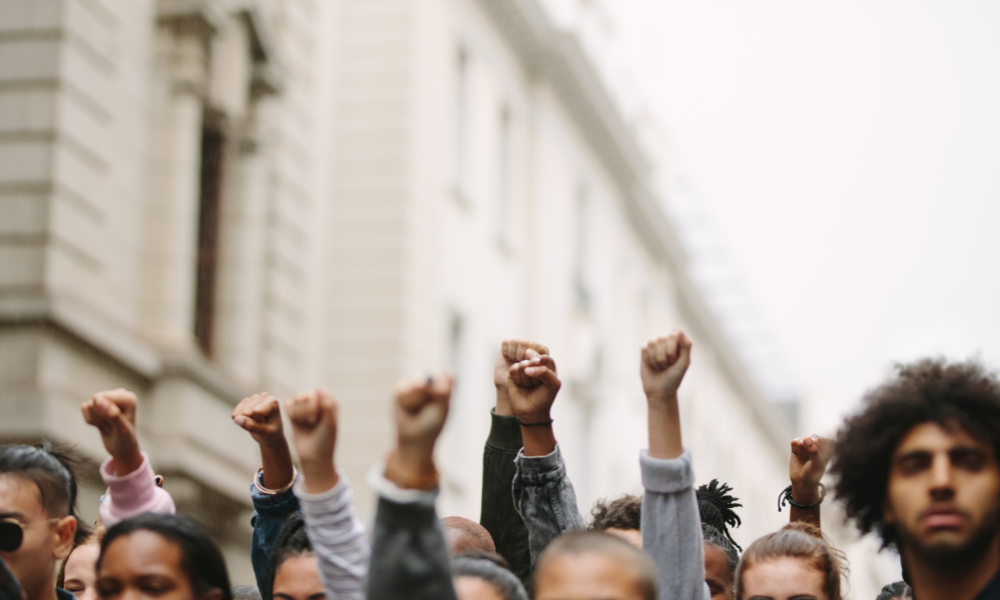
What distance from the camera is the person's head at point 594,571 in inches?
130

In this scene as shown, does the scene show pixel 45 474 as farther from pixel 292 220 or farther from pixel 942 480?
pixel 292 220

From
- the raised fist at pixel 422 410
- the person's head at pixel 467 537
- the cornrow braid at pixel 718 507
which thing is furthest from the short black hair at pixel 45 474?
the cornrow braid at pixel 718 507

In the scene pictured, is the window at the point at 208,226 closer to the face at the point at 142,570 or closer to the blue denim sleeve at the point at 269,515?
the blue denim sleeve at the point at 269,515

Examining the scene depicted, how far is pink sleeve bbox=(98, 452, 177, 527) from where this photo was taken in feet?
13.6

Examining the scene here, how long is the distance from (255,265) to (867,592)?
51246mm

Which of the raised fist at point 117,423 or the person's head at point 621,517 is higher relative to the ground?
the raised fist at point 117,423

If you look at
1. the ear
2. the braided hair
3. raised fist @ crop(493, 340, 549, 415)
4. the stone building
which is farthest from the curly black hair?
the stone building

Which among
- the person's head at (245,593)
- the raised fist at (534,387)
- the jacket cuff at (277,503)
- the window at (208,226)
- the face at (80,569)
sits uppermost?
the window at (208,226)

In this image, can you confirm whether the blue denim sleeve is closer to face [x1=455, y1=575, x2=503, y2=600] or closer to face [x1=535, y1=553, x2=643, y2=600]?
face [x1=455, y1=575, x2=503, y2=600]

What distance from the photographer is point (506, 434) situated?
15.6 feet

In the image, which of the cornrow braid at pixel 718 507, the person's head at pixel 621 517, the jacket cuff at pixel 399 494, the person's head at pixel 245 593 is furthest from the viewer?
the cornrow braid at pixel 718 507

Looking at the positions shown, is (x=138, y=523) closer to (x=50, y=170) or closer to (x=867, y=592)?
Result: (x=50, y=170)

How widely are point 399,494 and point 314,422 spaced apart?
1.28ft

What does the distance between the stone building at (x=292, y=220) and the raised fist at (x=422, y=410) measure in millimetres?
3253
